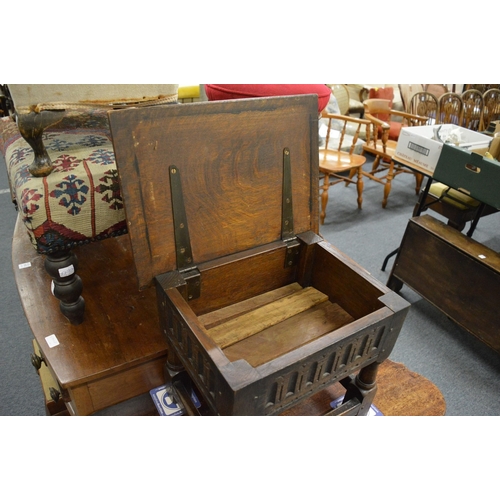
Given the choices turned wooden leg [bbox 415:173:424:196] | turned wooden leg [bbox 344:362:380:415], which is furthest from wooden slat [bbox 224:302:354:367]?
turned wooden leg [bbox 415:173:424:196]

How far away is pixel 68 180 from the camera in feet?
2.91

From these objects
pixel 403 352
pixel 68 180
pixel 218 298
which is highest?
pixel 68 180

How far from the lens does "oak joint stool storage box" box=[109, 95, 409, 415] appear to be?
0.70 m

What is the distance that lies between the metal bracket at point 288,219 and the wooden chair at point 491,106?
339 cm

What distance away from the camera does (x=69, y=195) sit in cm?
88

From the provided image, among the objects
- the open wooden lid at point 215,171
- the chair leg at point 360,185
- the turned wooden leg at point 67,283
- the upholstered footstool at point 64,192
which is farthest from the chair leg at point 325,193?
the turned wooden leg at point 67,283

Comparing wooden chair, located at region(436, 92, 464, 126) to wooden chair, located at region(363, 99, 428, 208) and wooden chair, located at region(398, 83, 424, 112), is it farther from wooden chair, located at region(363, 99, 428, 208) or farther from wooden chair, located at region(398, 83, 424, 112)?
wooden chair, located at region(398, 83, 424, 112)

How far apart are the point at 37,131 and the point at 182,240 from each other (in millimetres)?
389

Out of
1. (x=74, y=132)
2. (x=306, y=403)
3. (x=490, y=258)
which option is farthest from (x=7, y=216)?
(x=490, y=258)

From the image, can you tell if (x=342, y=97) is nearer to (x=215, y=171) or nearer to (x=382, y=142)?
(x=382, y=142)

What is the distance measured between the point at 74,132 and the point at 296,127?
68cm

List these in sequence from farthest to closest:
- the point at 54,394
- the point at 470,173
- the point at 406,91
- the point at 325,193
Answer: the point at 406,91
the point at 325,193
the point at 470,173
the point at 54,394

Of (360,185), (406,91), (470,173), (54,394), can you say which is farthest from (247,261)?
(406,91)

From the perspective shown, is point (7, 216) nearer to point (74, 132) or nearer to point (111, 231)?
point (74, 132)
